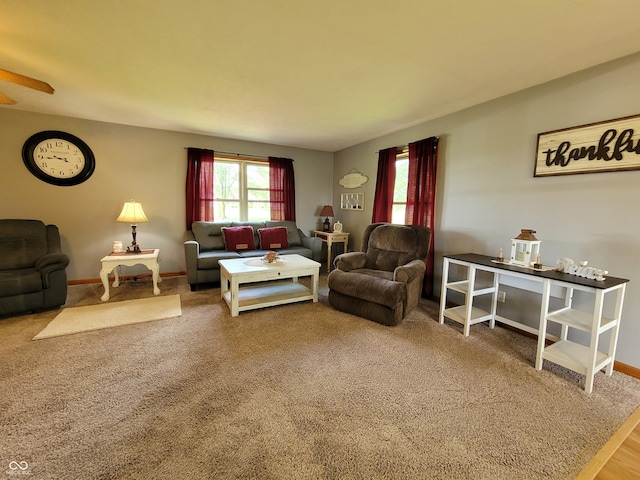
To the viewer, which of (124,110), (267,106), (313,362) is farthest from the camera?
(124,110)

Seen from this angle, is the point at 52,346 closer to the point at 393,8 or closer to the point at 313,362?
the point at 313,362

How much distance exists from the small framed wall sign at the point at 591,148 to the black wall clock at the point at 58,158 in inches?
210

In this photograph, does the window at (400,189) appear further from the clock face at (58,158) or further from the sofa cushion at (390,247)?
the clock face at (58,158)

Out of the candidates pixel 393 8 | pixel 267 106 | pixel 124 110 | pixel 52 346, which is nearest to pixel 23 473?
pixel 52 346

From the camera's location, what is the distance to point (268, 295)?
327 cm

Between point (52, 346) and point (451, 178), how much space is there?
4.18m

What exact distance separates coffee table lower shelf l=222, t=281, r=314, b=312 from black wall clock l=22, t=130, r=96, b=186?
2.72 meters

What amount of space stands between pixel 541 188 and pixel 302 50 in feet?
7.72

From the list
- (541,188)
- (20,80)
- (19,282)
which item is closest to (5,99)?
(20,80)

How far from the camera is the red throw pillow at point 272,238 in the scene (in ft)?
14.2

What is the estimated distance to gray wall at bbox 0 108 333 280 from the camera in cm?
348

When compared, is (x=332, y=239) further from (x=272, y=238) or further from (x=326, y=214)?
(x=272, y=238)

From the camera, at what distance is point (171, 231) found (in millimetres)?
4324

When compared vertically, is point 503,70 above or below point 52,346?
above
